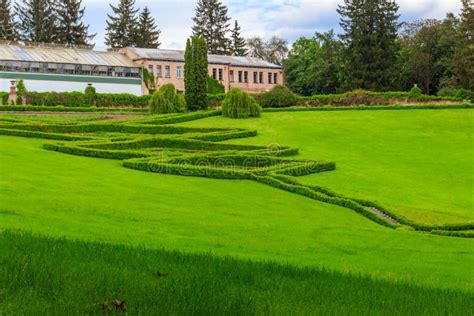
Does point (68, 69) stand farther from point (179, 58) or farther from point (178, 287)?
point (178, 287)

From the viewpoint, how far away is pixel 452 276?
893cm

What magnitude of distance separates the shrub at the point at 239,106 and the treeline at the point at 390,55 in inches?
976

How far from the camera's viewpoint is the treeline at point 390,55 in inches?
2443

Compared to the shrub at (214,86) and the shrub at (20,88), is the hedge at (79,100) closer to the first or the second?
the shrub at (20,88)

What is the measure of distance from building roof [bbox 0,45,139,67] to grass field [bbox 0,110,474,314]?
35.7m

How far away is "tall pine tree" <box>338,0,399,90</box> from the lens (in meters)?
63.6

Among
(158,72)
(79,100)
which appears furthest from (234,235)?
(158,72)

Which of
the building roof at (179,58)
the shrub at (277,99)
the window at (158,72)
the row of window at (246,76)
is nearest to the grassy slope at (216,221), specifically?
the shrub at (277,99)

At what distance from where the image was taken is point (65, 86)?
62.2 meters

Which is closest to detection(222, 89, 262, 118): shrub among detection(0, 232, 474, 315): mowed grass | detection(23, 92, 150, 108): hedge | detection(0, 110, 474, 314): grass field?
detection(0, 110, 474, 314): grass field

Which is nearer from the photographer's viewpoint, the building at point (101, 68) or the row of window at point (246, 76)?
the building at point (101, 68)

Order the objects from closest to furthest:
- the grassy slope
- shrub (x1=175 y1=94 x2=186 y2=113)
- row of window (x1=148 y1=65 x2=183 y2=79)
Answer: the grassy slope → shrub (x1=175 y1=94 x2=186 y2=113) → row of window (x1=148 y1=65 x2=183 y2=79)

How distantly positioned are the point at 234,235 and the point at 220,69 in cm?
6490

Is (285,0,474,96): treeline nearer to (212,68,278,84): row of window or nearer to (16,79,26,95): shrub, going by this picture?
(212,68,278,84): row of window
